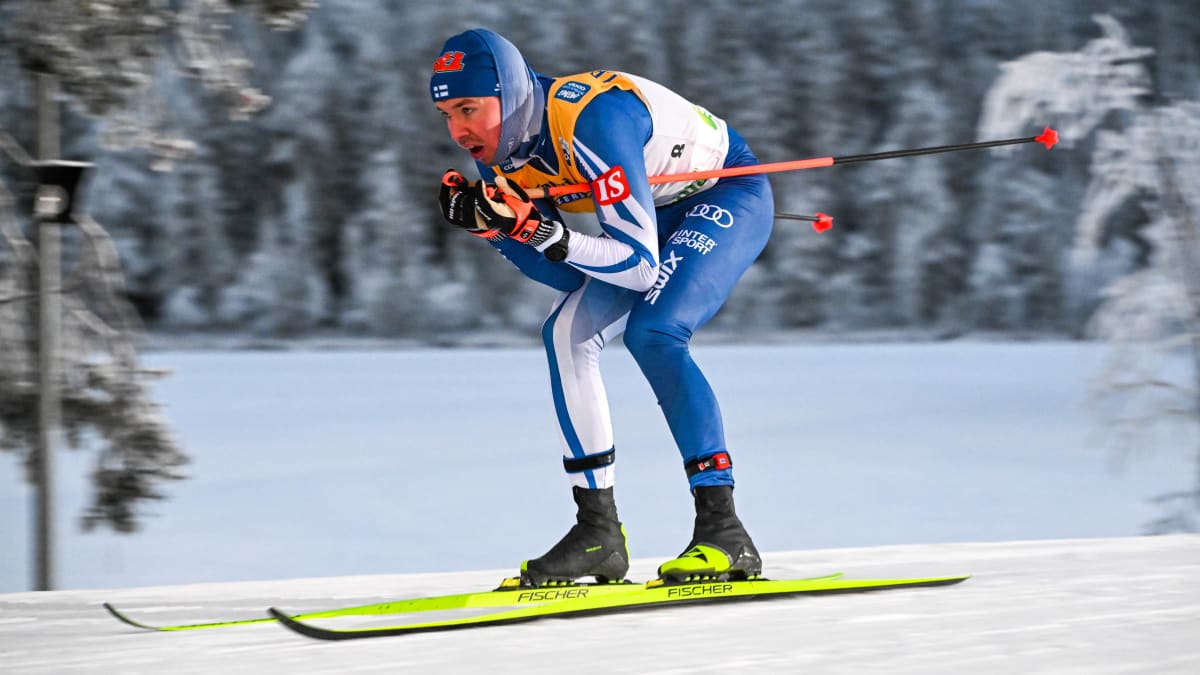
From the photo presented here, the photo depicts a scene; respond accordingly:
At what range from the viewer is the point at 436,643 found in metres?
2.20

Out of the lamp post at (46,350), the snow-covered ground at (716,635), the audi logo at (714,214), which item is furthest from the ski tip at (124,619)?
the lamp post at (46,350)

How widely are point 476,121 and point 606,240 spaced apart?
13.3 inches

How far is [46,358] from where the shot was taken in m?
4.40

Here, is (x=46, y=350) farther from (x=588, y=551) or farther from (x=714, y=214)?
(x=714, y=214)

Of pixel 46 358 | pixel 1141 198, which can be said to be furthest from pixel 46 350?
pixel 1141 198

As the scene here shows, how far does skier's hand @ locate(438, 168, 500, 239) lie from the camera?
7.58ft

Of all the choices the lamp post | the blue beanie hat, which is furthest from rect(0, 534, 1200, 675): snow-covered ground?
the lamp post

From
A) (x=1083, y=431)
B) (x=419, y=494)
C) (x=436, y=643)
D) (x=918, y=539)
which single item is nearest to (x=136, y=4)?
(x=436, y=643)

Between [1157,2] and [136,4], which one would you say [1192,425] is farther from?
[1157,2]

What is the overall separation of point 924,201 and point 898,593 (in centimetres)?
2686

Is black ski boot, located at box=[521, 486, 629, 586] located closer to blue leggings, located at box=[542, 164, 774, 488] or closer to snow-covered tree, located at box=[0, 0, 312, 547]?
blue leggings, located at box=[542, 164, 774, 488]

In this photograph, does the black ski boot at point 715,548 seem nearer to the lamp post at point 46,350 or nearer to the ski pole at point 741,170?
the ski pole at point 741,170

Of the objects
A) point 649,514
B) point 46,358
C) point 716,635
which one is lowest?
point 716,635

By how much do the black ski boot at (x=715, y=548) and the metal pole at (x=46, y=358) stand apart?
257 cm
